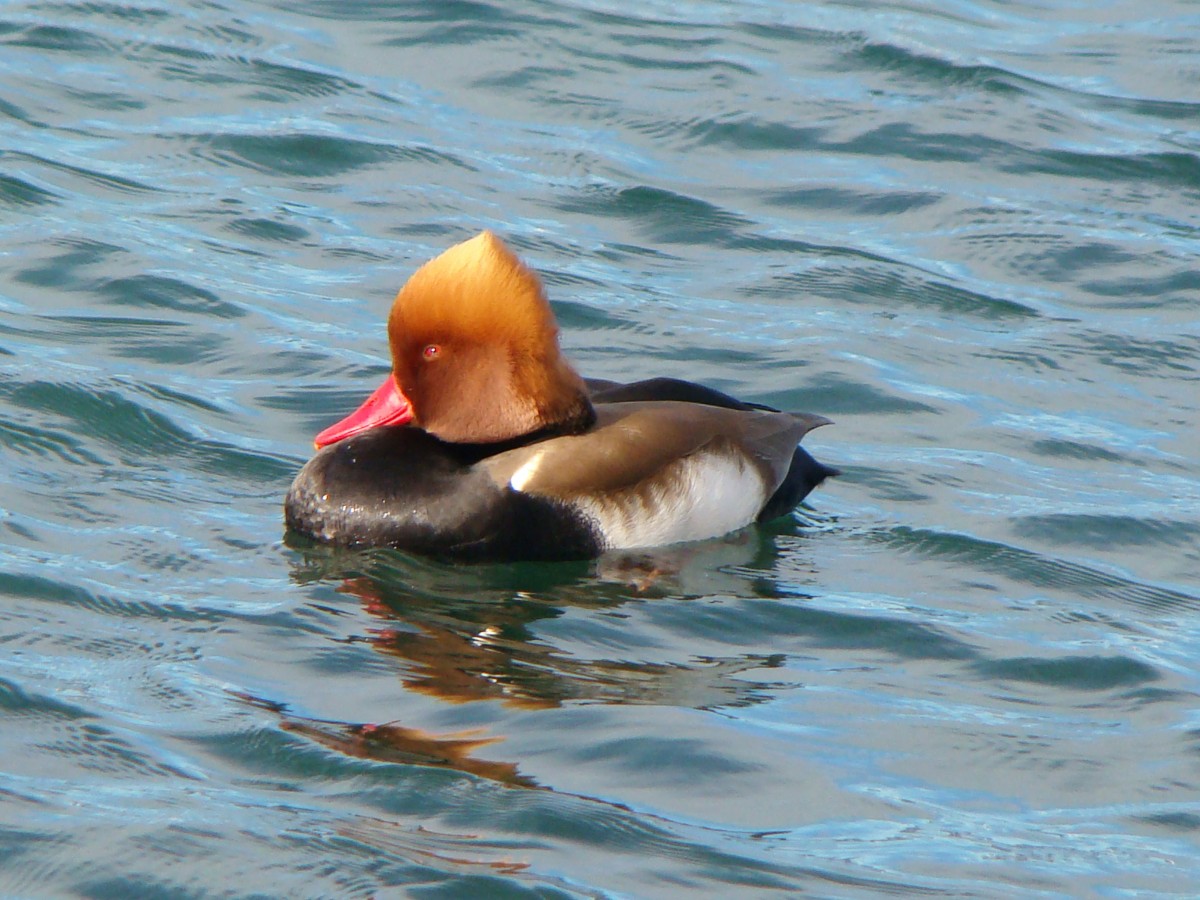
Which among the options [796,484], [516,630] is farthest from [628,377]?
[516,630]

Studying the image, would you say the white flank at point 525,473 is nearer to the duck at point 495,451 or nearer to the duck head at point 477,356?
the duck at point 495,451

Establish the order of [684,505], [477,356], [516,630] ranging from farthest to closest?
[684,505], [477,356], [516,630]

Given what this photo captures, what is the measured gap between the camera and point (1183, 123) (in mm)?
11508

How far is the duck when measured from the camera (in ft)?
20.1

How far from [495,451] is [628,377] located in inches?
73.1

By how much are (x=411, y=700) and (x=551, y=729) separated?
380 millimetres

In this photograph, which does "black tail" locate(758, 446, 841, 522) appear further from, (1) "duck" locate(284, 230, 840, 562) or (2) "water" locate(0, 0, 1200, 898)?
(1) "duck" locate(284, 230, 840, 562)

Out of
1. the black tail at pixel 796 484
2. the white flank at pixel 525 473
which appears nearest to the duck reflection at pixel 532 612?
the black tail at pixel 796 484

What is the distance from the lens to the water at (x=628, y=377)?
448 cm

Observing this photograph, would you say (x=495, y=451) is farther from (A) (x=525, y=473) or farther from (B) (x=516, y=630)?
(B) (x=516, y=630)

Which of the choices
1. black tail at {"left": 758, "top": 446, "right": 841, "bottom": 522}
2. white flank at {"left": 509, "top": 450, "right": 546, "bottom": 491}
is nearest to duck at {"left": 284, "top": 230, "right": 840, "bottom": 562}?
white flank at {"left": 509, "top": 450, "right": 546, "bottom": 491}

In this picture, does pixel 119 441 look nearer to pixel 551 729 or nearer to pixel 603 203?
pixel 551 729

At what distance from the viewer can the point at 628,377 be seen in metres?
8.09

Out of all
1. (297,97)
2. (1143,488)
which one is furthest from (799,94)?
(1143,488)
